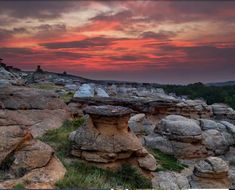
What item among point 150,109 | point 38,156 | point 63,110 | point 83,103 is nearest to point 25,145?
point 38,156

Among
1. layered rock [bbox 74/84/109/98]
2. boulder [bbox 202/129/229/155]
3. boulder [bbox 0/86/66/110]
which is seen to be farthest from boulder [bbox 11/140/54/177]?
layered rock [bbox 74/84/109/98]

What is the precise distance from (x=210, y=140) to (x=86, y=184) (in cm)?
1506

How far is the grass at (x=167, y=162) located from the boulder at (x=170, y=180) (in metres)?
0.55

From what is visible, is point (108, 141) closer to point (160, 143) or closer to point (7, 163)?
point (7, 163)

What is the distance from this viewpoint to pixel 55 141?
14.9 meters

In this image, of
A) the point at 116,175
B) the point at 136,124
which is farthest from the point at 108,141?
the point at 136,124

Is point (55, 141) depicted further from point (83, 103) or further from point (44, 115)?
point (83, 103)

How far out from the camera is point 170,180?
1645 centimetres

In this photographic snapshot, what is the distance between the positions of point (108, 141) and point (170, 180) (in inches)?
166

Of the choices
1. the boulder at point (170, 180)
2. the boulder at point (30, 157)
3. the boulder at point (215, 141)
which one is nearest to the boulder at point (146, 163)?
the boulder at point (170, 180)

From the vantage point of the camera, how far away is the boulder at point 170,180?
15.3 m

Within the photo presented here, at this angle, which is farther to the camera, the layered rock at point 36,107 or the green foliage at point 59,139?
the layered rock at point 36,107

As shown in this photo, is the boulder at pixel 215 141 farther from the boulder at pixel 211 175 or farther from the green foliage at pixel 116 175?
the green foliage at pixel 116 175

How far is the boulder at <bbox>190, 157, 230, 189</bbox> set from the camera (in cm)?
1642
